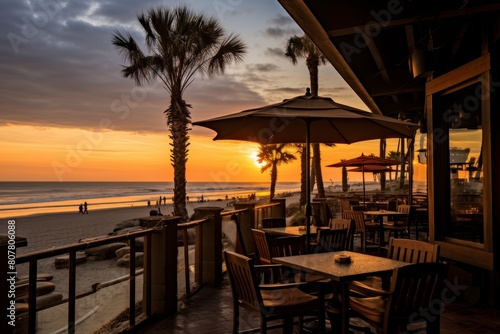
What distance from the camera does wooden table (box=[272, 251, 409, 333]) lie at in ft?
9.63

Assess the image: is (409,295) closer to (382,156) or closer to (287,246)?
(287,246)

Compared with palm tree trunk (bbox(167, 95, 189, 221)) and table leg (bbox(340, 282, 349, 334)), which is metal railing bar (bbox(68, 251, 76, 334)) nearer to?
table leg (bbox(340, 282, 349, 334))

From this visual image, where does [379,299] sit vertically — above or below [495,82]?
below

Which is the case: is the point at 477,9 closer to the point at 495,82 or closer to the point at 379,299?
the point at 495,82

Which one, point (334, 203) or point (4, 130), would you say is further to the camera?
point (4, 130)

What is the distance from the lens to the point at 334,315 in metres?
3.24

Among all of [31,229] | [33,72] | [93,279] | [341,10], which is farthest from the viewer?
[31,229]

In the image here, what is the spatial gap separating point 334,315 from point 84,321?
4.14m

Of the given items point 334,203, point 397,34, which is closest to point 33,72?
point 334,203

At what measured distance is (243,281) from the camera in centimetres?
302

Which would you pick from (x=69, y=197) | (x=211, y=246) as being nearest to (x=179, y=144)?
(x=211, y=246)

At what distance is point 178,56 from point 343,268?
1349 centimetres

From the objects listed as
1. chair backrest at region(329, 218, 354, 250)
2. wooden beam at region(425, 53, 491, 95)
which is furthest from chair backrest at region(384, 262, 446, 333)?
wooden beam at region(425, 53, 491, 95)

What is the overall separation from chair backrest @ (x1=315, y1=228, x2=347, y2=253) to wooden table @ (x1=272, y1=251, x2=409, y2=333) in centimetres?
69
